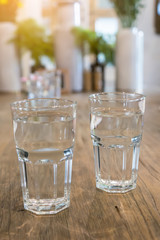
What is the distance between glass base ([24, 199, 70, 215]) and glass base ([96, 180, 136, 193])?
0.08m

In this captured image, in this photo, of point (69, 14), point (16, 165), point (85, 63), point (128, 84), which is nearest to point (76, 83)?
point (85, 63)

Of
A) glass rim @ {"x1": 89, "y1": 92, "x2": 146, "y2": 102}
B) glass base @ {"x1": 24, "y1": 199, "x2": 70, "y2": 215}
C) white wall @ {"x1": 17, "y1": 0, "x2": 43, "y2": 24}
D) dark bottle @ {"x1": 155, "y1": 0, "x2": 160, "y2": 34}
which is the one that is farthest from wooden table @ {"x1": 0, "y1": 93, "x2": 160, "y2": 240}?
white wall @ {"x1": 17, "y1": 0, "x2": 43, "y2": 24}

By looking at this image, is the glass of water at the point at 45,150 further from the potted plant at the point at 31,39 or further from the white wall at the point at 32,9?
the white wall at the point at 32,9

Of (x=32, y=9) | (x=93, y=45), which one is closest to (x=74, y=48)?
(x=93, y=45)

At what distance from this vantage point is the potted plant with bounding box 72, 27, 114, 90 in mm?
2266

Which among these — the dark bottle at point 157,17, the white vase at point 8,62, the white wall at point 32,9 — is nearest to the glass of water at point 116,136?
the white vase at point 8,62

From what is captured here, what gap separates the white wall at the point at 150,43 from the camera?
12.6 feet

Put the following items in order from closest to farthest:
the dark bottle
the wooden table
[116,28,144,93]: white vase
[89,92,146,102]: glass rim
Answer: the wooden table
[89,92,146,102]: glass rim
[116,28,144,93]: white vase
the dark bottle

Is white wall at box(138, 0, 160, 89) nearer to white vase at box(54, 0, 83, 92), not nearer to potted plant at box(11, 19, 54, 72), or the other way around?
white vase at box(54, 0, 83, 92)

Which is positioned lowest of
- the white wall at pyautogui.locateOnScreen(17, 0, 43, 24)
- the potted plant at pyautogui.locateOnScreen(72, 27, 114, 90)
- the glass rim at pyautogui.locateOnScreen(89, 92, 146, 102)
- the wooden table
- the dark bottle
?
the wooden table

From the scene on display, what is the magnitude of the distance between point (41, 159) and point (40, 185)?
1.5 inches

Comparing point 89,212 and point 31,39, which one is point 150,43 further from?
point 89,212

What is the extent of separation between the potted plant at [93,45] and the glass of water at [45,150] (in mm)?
1874

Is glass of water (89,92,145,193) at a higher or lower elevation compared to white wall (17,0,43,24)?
lower
